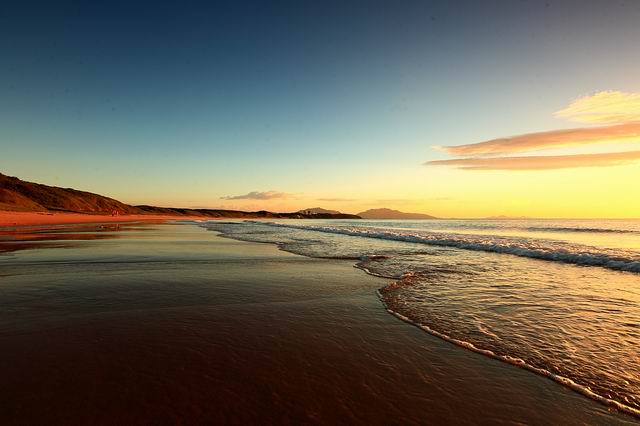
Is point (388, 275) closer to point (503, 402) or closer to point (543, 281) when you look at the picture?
point (543, 281)

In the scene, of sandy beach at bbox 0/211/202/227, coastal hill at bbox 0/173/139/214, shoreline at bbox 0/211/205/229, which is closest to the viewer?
shoreline at bbox 0/211/205/229

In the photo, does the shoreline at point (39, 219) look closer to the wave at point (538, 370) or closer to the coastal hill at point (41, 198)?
the coastal hill at point (41, 198)

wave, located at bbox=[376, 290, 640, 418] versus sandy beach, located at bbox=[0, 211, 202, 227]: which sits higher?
sandy beach, located at bbox=[0, 211, 202, 227]

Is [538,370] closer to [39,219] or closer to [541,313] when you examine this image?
[541,313]

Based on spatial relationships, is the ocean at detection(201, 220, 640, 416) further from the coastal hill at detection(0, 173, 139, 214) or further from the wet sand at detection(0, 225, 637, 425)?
the coastal hill at detection(0, 173, 139, 214)

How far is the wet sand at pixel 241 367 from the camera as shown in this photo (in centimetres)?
348

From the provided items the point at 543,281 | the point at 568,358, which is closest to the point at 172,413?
the point at 568,358

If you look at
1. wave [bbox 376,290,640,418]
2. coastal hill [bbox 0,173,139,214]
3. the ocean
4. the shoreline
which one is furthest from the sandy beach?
wave [bbox 376,290,640,418]

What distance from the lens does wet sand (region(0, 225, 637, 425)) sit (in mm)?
3480

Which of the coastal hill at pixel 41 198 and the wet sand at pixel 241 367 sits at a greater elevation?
the coastal hill at pixel 41 198

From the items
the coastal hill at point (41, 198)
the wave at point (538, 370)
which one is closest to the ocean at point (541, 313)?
the wave at point (538, 370)

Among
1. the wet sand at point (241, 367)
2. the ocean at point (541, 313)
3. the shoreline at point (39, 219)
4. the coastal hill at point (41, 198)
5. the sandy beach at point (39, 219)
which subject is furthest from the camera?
the coastal hill at point (41, 198)

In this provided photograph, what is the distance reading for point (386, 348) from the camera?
5.33m

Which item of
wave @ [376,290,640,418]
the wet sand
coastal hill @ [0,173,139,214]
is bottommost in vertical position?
the wet sand
